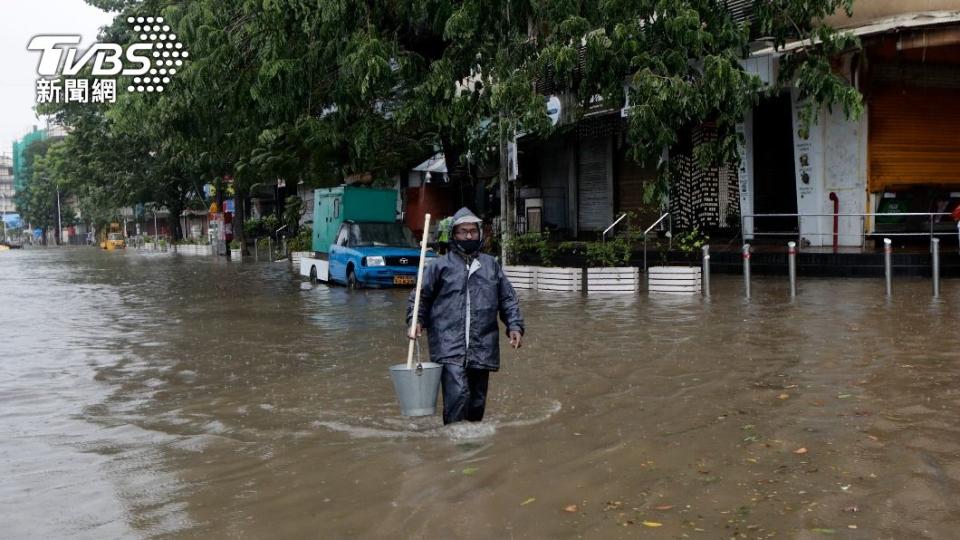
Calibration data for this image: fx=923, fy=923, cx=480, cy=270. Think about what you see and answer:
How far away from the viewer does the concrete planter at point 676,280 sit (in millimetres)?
16750

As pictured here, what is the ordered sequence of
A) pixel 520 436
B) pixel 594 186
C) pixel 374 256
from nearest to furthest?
pixel 520 436 → pixel 374 256 → pixel 594 186

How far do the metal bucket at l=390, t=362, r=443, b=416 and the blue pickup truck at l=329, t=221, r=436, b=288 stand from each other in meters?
13.1

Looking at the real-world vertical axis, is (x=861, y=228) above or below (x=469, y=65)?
below

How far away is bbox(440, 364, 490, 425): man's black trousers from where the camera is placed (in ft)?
21.2

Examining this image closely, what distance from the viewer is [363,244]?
2144 cm

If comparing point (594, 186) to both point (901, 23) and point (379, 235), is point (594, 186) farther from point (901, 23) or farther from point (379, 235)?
point (901, 23)

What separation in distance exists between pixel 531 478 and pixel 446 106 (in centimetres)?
1315

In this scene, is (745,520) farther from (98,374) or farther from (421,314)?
(98,374)

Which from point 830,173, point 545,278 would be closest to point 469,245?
point 545,278

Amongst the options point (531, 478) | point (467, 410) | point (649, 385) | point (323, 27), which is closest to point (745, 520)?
point (531, 478)

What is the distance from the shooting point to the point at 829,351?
9.86 meters

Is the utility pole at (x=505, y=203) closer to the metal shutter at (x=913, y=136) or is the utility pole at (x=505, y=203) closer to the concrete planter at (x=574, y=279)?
the concrete planter at (x=574, y=279)

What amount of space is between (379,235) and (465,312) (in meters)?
15.5

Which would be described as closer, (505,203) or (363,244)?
(505,203)
